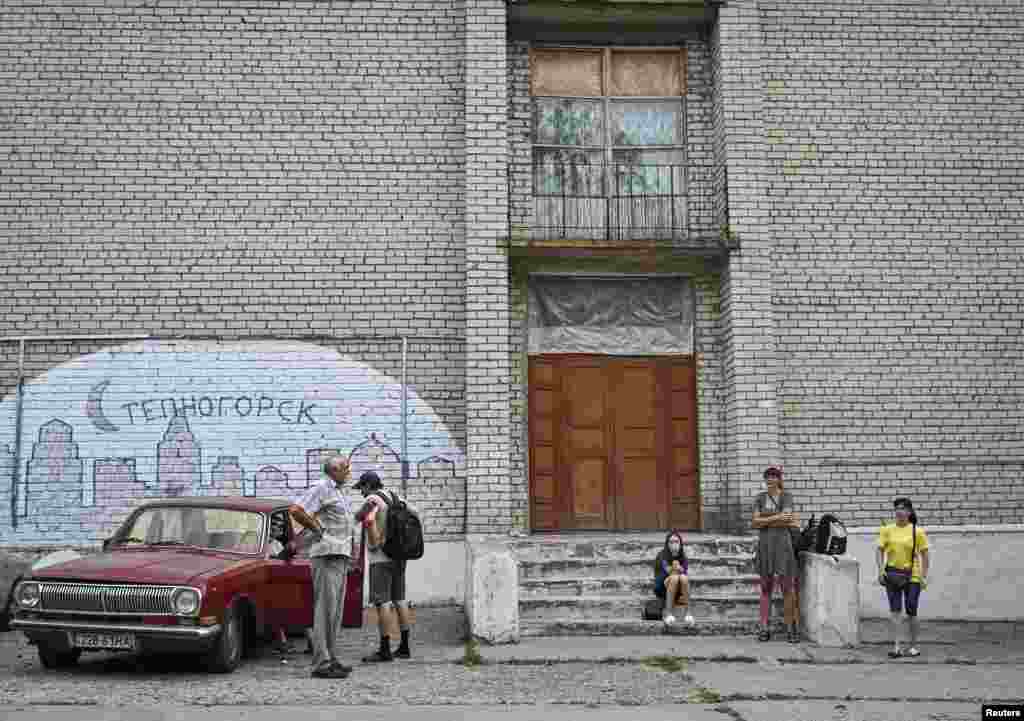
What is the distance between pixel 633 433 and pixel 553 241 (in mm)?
2533

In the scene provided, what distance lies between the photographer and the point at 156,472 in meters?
12.4

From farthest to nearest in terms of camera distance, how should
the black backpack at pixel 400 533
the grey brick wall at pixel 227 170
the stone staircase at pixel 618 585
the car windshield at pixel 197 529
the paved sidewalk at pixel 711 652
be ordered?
1. the grey brick wall at pixel 227 170
2. the stone staircase at pixel 618 585
3. the paved sidewalk at pixel 711 652
4. the black backpack at pixel 400 533
5. the car windshield at pixel 197 529

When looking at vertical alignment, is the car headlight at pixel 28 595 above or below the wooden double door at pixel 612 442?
below

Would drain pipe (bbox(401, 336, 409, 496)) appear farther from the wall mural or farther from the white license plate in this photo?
the white license plate

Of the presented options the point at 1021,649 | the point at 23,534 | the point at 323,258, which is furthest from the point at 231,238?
the point at 1021,649

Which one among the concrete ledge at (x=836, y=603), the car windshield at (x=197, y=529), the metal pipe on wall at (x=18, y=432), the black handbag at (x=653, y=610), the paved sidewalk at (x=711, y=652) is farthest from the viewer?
the metal pipe on wall at (x=18, y=432)

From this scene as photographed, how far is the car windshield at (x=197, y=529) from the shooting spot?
30.3 ft

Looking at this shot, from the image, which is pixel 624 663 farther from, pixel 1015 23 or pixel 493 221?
pixel 1015 23

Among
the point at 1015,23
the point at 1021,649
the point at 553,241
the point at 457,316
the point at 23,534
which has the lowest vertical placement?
the point at 1021,649

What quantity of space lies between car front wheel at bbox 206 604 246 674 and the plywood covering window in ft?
20.7

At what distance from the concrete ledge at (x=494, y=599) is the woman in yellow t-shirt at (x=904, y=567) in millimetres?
3468

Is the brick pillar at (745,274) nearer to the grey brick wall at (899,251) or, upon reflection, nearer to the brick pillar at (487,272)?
the grey brick wall at (899,251)

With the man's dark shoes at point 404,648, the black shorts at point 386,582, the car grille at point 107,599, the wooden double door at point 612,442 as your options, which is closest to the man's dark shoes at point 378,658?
the man's dark shoes at point 404,648

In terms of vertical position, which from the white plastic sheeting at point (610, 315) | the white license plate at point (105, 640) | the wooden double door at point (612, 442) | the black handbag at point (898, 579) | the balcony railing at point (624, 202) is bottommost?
the white license plate at point (105, 640)
